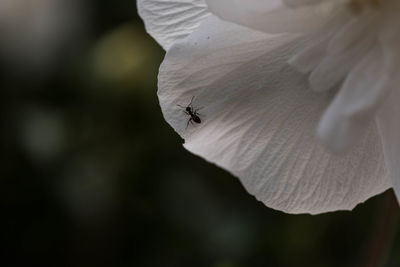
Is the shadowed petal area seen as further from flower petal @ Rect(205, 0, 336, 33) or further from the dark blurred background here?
the dark blurred background

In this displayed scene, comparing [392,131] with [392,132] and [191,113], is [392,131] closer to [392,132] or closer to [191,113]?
[392,132]

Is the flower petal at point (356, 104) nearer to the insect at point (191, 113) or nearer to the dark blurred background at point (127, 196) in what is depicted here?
the insect at point (191, 113)

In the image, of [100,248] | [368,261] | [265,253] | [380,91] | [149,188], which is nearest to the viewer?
[380,91]

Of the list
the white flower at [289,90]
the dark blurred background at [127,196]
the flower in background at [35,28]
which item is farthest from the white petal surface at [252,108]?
the flower in background at [35,28]

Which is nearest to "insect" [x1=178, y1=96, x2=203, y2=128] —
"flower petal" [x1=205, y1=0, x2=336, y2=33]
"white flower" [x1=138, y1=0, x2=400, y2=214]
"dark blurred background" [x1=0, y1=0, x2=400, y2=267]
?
"white flower" [x1=138, y1=0, x2=400, y2=214]

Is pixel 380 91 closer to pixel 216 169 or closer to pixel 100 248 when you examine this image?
pixel 216 169

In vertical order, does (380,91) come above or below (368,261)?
above

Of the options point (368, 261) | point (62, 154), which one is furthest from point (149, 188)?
point (368, 261)
